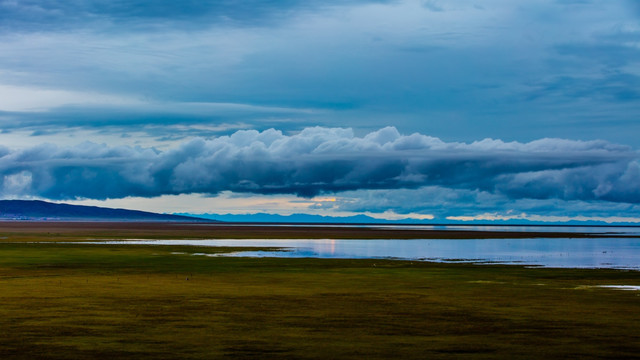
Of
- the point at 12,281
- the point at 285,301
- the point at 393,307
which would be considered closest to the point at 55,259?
the point at 12,281

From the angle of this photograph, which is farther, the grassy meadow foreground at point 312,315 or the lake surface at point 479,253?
the lake surface at point 479,253

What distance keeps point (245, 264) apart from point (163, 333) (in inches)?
1323

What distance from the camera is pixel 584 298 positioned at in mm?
33938

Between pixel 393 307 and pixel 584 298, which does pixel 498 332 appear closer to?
pixel 393 307

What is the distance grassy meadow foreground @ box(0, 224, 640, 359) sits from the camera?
2108cm

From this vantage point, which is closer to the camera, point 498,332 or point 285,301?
point 498,332

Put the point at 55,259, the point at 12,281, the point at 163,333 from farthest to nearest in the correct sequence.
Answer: the point at 55,259 → the point at 12,281 → the point at 163,333

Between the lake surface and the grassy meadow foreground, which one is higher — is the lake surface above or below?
below

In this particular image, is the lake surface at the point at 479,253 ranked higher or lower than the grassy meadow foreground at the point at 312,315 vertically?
lower

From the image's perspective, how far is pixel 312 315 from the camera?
2788 cm

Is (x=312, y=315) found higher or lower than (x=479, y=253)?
higher

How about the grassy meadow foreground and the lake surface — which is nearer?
the grassy meadow foreground

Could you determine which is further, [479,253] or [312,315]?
[479,253]

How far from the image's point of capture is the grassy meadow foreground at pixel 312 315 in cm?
2108
